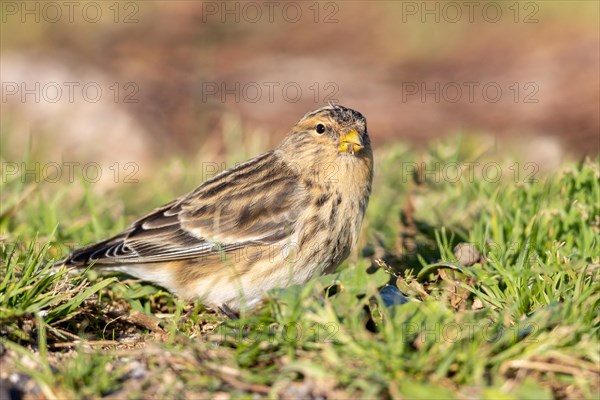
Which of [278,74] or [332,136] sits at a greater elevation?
[332,136]

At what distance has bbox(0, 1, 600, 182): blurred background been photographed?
12109 millimetres

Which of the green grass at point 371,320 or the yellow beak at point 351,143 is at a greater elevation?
the yellow beak at point 351,143

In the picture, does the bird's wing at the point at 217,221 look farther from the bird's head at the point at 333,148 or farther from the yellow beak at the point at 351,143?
the yellow beak at the point at 351,143

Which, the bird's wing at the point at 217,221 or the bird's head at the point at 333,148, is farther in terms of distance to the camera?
the bird's head at the point at 333,148

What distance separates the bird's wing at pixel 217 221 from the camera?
6426mm

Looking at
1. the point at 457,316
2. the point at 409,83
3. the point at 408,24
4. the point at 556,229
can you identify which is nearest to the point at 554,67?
the point at 409,83

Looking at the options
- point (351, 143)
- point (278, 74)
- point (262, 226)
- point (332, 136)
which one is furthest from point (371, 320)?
point (278, 74)

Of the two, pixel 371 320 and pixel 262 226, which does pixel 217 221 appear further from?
pixel 371 320

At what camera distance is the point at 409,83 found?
14.0 m

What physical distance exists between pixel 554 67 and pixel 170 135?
5832mm

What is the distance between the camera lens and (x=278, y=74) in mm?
14688

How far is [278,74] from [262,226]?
8.52m

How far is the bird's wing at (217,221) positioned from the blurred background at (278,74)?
319cm

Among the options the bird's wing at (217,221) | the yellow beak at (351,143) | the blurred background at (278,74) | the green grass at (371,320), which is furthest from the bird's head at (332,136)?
the blurred background at (278,74)
